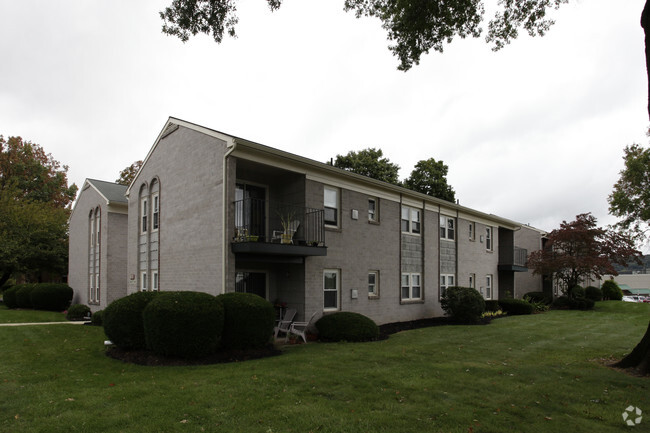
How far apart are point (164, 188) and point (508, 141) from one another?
57.7ft

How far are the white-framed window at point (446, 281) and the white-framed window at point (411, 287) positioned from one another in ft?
5.66

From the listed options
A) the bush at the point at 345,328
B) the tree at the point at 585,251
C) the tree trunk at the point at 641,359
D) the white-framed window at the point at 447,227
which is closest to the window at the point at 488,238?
the tree at the point at 585,251

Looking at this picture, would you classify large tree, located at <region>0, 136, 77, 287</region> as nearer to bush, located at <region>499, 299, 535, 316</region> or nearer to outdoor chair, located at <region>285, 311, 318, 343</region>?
outdoor chair, located at <region>285, 311, 318, 343</region>

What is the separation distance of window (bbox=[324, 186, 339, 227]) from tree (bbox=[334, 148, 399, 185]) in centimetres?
2095

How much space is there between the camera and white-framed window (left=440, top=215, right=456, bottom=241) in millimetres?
21531

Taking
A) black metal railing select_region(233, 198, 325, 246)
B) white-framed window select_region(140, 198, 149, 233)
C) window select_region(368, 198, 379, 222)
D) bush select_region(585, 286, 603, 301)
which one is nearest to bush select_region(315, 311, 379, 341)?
black metal railing select_region(233, 198, 325, 246)

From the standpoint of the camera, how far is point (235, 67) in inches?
442

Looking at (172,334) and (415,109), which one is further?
(415,109)

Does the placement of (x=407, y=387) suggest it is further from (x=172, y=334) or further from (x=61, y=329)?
(x=61, y=329)

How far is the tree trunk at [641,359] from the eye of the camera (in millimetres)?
8523

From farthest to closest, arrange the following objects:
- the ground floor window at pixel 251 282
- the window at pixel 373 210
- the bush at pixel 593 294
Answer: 1. the bush at pixel 593 294
2. the window at pixel 373 210
3. the ground floor window at pixel 251 282

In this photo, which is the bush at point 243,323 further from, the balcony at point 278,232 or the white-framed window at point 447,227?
the white-framed window at point 447,227

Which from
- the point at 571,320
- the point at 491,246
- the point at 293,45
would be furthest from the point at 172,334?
the point at 491,246

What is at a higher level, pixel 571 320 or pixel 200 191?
pixel 200 191
